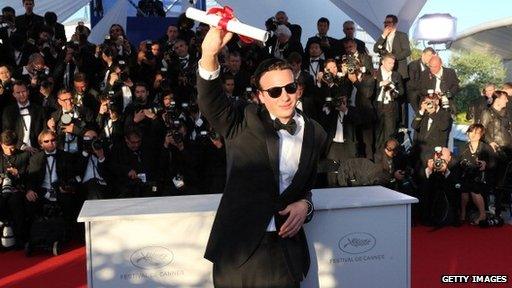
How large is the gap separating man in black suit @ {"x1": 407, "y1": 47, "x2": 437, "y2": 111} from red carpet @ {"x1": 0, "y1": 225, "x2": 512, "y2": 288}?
216 centimetres

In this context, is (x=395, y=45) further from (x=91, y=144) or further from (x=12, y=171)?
(x=12, y=171)

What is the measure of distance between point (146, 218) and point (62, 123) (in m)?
3.85

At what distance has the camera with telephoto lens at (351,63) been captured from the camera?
740 centimetres

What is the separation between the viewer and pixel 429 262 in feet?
16.4

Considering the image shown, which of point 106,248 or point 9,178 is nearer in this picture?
point 106,248

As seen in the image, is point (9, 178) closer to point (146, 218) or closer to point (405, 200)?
point (146, 218)

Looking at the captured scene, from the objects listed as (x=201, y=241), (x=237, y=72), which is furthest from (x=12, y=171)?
(x=201, y=241)

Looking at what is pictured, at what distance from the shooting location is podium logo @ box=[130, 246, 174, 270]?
270cm

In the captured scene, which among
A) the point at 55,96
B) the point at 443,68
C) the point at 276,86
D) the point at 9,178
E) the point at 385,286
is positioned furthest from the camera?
the point at 443,68

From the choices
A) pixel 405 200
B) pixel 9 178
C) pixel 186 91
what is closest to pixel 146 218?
pixel 405 200

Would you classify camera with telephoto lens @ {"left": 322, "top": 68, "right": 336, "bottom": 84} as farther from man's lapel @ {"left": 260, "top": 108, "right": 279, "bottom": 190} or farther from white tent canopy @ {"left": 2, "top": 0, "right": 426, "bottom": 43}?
man's lapel @ {"left": 260, "top": 108, "right": 279, "bottom": 190}

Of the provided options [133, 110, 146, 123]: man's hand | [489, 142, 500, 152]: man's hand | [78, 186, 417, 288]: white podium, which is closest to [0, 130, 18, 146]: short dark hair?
[133, 110, 146, 123]: man's hand

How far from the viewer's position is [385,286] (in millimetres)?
2934

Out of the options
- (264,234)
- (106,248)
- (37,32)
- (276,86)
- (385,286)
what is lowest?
(385,286)
